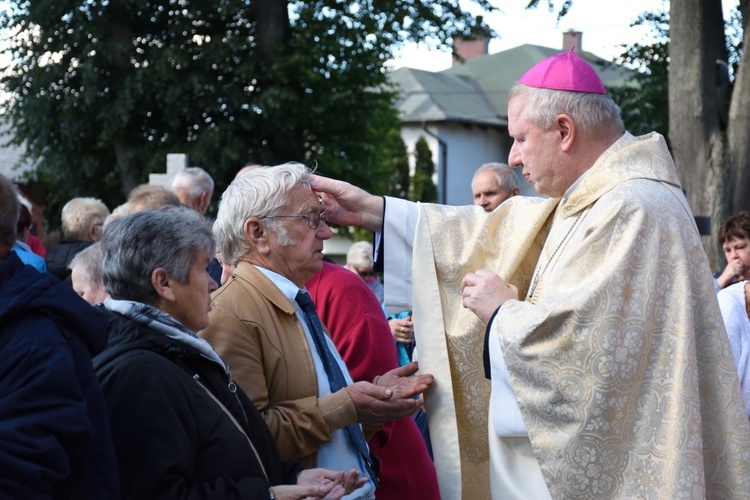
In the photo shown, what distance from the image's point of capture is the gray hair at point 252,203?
3.45 m

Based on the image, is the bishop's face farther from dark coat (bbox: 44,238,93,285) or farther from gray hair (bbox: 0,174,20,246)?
dark coat (bbox: 44,238,93,285)

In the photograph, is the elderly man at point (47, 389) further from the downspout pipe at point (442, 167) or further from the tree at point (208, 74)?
the downspout pipe at point (442, 167)

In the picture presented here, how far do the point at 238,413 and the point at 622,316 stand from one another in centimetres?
118

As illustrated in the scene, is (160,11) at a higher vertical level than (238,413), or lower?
higher

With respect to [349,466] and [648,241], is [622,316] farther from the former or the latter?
[349,466]

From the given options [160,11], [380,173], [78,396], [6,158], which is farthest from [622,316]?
[6,158]

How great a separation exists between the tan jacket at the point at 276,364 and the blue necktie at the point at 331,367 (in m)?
0.08

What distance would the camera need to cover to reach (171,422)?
2617mm

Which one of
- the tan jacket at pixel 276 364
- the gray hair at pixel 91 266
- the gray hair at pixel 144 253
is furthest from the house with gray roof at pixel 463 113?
the gray hair at pixel 144 253

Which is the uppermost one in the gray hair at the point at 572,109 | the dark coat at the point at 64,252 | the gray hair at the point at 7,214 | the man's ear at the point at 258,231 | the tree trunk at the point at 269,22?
the tree trunk at the point at 269,22

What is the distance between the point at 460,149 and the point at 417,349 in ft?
114

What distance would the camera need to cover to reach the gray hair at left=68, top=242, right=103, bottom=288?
153 inches

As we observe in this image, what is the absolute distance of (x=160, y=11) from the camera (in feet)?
56.9

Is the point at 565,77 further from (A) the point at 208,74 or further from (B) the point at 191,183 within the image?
(A) the point at 208,74
